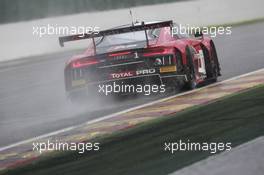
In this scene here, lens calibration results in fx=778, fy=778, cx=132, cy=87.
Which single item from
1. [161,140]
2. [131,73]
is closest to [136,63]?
[131,73]

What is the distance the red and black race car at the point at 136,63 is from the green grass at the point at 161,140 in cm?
152

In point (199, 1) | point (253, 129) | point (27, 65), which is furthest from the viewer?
point (199, 1)

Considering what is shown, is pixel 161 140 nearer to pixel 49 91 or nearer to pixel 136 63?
pixel 136 63

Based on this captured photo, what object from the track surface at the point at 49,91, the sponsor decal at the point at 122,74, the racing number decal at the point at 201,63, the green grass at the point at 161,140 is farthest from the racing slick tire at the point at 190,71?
the green grass at the point at 161,140

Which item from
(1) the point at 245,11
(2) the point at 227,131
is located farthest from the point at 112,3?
(2) the point at 227,131

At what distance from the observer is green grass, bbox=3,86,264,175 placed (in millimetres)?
6398

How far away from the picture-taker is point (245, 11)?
2927 centimetres

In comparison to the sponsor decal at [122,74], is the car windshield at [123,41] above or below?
above

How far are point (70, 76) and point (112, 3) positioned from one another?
46.7 ft

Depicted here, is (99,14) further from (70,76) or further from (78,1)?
(70,76)

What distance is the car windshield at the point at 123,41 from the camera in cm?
1138

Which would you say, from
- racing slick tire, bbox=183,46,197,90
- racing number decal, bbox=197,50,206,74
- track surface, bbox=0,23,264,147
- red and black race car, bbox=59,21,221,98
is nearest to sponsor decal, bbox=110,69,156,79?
red and black race car, bbox=59,21,221,98

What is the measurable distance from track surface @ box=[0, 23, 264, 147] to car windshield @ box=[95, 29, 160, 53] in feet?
2.64

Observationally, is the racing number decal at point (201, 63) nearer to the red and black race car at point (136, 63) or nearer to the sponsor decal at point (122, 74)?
the red and black race car at point (136, 63)
